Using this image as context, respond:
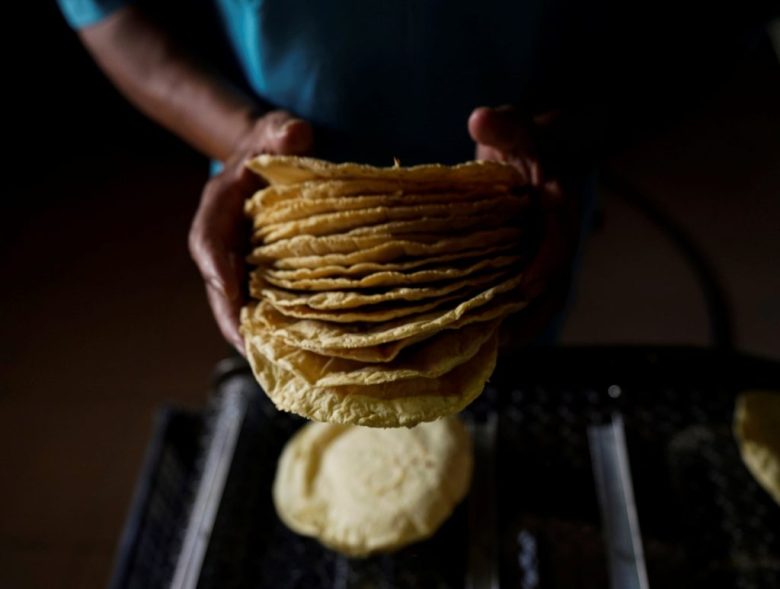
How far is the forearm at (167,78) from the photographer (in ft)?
3.04

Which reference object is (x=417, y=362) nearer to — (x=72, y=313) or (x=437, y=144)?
(x=437, y=144)

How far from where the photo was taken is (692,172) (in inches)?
101

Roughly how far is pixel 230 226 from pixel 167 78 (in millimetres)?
371

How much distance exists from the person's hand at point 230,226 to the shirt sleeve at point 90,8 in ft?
1.16

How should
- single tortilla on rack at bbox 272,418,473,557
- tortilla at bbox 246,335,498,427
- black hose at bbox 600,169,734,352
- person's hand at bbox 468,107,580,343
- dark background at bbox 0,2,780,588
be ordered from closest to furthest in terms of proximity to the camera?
tortilla at bbox 246,335,498,427, person's hand at bbox 468,107,580,343, single tortilla on rack at bbox 272,418,473,557, dark background at bbox 0,2,780,588, black hose at bbox 600,169,734,352

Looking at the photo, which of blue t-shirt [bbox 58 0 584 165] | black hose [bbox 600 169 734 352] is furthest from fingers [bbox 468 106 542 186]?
black hose [bbox 600 169 734 352]

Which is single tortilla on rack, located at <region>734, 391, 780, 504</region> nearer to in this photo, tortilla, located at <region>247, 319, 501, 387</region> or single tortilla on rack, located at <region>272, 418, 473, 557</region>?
single tortilla on rack, located at <region>272, 418, 473, 557</region>

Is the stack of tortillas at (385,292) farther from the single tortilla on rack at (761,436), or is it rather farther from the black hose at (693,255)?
the black hose at (693,255)

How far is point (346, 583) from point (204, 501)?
0.79 feet

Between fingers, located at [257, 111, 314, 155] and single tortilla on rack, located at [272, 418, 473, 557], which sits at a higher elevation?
fingers, located at [257, 111, 314, 155]

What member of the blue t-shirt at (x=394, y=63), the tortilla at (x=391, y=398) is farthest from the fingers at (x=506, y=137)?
the tortilla at (x=391, y=398)

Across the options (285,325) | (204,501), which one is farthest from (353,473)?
(285,325)

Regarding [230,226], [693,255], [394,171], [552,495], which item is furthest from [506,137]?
[693,255]

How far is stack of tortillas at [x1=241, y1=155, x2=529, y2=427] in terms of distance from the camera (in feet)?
1.79
